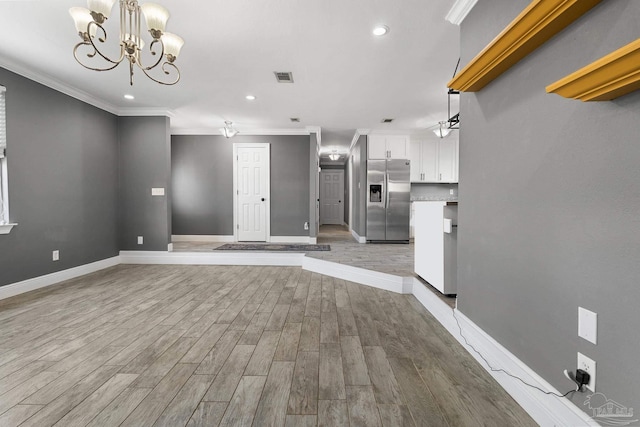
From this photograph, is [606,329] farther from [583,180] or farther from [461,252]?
[461,252]

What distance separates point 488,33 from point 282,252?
4.12 meters

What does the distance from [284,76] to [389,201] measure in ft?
11.8

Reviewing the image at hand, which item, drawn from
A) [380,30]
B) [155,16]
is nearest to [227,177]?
[155,16]

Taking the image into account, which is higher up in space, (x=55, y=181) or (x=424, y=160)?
(x=424, y=160)

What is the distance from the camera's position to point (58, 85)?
3.70 meters

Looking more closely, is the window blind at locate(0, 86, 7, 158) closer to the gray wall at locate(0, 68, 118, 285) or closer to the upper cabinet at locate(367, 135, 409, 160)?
the gray wall at locate(0, 68, 118, 285)

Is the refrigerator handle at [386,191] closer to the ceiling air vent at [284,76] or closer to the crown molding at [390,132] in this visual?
the crown molding at [390,132]

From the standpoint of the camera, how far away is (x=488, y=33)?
184 cm

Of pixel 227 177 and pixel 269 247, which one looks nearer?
pixel 269 247

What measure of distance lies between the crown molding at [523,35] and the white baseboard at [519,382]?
160 cm

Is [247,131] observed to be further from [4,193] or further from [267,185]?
[4,193]

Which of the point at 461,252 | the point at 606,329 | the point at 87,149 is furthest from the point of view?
the point at 87,149

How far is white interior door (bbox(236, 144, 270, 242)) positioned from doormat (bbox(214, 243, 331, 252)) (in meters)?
0.42

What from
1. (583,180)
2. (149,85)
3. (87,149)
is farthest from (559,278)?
(87,149)
